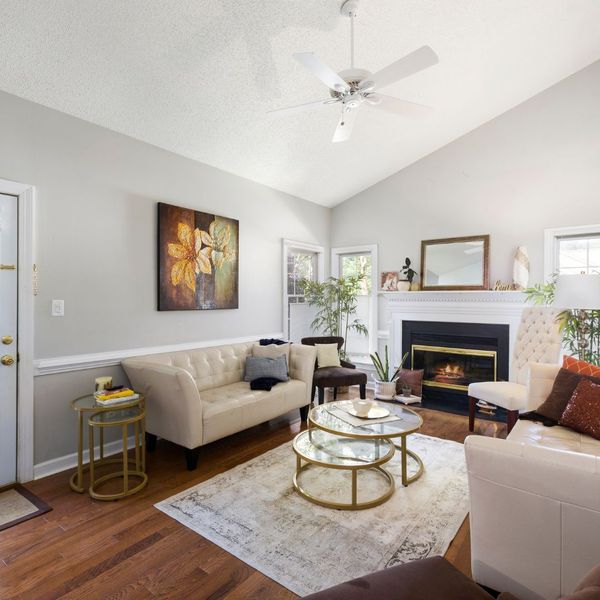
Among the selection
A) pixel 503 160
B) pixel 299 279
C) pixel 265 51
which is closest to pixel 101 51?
pixel 265 51

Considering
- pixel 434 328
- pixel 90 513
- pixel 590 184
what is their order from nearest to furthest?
pixel 90 513
pixel 590 184
pixel 434 328

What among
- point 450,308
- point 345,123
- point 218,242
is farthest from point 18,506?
point 450,308

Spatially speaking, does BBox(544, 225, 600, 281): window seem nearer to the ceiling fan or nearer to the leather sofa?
the ceiling fan

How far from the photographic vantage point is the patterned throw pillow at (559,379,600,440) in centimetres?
235

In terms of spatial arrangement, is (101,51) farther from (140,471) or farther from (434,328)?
(434,328)

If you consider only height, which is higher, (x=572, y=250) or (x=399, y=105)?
(x=399, y=105)

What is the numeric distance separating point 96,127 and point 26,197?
0.85 metres

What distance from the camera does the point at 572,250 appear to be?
4223 mm

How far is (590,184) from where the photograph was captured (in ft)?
13.4

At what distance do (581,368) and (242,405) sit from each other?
8.42 ft

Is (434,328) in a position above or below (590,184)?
below

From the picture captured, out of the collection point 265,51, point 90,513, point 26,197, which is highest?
point 265,51

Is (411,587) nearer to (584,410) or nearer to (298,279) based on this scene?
(584,410)

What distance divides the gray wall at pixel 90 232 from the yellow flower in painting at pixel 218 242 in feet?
0.73
